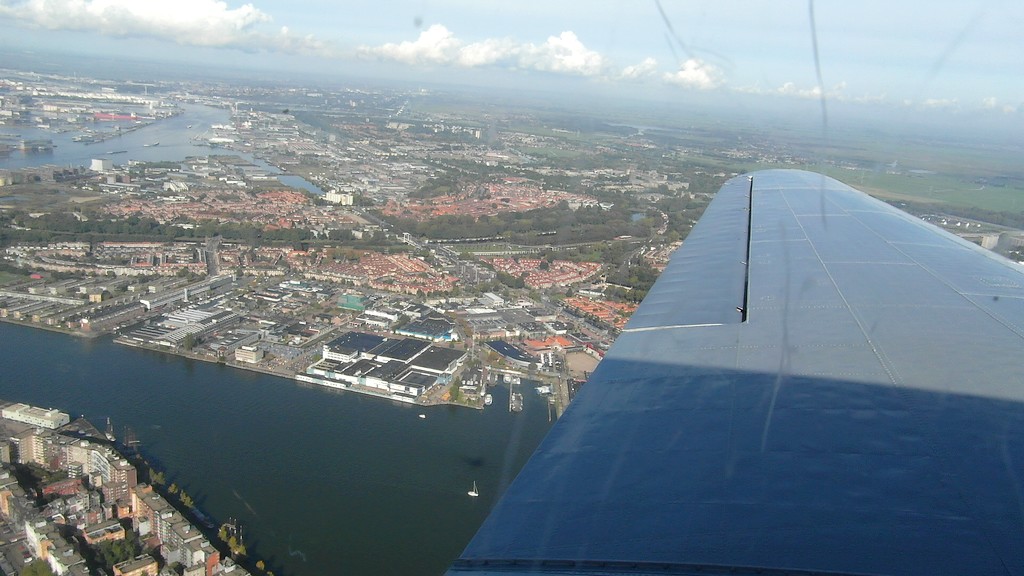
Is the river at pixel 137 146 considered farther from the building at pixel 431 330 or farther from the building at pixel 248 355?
the building at pixel 248 355

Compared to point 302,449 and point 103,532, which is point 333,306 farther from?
point 103,532

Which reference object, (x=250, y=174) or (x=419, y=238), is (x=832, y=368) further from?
(x=250, y=174)

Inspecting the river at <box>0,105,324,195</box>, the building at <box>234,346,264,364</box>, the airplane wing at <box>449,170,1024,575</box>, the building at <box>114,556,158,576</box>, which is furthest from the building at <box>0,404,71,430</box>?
the river at <box>0,105,324,195</box>

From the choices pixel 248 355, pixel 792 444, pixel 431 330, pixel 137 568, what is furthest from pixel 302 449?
pixel 792 444

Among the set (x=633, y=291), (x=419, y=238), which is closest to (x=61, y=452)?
(x=633, y=291)

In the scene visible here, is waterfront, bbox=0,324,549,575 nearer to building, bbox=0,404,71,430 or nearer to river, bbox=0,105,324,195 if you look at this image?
building, bbox=0,404,71,430
